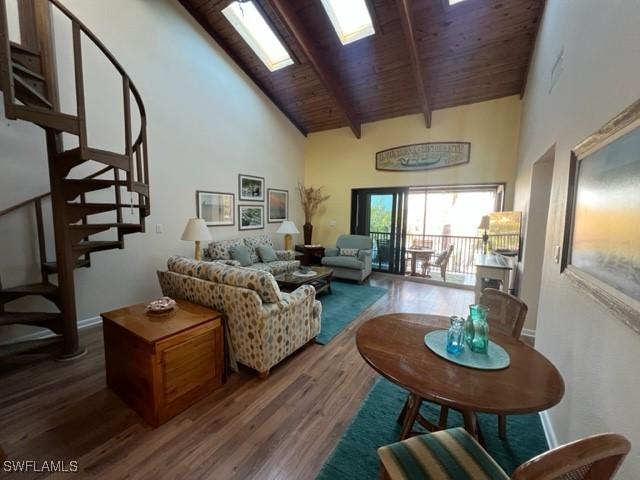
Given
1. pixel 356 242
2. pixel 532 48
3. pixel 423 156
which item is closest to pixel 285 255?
pixel 356 242

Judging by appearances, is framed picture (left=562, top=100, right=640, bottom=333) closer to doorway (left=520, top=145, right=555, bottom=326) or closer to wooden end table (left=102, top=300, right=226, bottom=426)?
doorway (left=520, top=145, right=555, bottom=326)

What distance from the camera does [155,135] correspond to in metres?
3.78

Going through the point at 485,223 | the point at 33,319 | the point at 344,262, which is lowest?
the point at 33,319

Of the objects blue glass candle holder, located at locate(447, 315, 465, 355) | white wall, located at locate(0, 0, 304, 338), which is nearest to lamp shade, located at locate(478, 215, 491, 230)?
blue glass candle holder, located at locate(447, 315, 465, 355)

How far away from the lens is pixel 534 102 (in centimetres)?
332

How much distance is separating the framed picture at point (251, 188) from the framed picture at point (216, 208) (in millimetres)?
268

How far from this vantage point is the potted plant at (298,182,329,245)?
673 cm

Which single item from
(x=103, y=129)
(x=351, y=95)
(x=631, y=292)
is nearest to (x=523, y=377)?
(x=631, y=292)

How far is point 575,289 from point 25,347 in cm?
421

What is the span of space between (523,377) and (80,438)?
2.53 meters

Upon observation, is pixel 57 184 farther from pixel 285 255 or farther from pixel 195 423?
pixel 285 255

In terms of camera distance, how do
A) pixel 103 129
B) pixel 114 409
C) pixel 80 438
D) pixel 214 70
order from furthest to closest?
pixel 214 70 < pixel 103 129 < pixel 114 409 < pixel 80 438

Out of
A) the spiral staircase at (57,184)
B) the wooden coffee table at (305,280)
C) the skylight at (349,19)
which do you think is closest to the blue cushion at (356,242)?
the wooden coffee table at (305,280)

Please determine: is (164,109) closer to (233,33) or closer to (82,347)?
(233,33)
